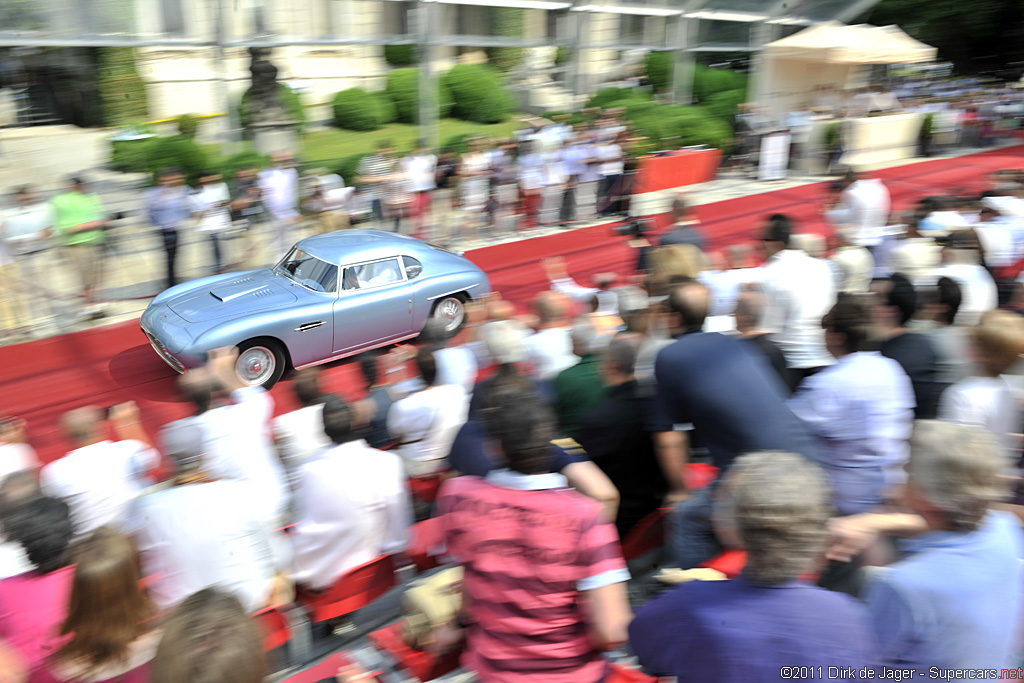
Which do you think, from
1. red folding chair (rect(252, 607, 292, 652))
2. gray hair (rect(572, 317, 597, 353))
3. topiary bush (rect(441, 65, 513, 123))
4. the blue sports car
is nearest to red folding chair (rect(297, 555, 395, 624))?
red folding chair (rect(252, 607, 292, 652))

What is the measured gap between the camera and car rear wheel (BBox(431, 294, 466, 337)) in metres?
8.52

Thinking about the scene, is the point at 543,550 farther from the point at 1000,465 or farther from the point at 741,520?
the point at 1000,465

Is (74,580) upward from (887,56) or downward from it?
downward

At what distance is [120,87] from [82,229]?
42.3ft

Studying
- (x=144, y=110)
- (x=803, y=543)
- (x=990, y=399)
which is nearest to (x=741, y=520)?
(x=803, y=543)

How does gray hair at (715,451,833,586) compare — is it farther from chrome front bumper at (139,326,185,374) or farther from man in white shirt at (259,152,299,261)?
man in white shirt at (259,152,299,261)

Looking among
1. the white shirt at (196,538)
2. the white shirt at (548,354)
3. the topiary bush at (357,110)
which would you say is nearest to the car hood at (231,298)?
the white shirt at (548,354)

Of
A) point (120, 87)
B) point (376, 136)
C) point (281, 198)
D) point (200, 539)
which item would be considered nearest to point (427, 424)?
point (200, 539)

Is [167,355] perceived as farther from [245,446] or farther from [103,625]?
[103,625]

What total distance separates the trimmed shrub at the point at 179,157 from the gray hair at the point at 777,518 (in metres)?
13.6

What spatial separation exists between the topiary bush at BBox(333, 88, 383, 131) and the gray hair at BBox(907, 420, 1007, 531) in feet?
70.1

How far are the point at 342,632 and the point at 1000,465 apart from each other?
3.09m

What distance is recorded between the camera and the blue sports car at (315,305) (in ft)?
23.4

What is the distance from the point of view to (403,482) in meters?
3.77
